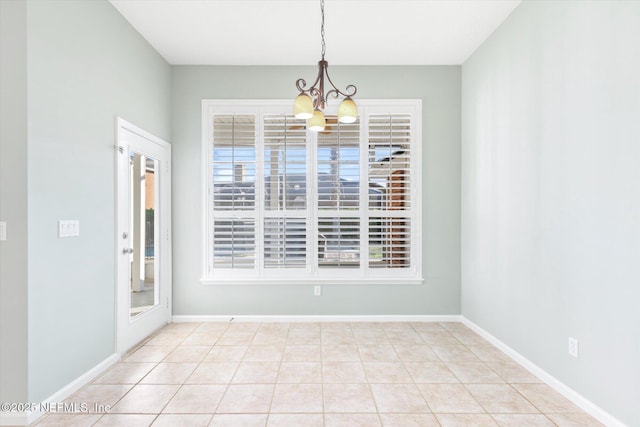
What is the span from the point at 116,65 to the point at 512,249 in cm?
377

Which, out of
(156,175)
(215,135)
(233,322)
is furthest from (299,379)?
(215,135)

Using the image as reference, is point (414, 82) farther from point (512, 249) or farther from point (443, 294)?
point (443, 294)

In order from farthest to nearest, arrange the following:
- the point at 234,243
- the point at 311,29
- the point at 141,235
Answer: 1. the point at 234,243
2. the point at 141,235
3. the point at 311,29

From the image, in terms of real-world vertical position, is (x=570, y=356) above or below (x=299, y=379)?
above

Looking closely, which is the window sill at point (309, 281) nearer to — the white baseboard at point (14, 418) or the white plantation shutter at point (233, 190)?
the white plantation shutter at point (233, 190)

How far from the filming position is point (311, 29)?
10.8 feet

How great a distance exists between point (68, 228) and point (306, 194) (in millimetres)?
2308

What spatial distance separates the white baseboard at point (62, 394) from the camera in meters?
2.07

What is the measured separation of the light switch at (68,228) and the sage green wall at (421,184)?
5.18ft

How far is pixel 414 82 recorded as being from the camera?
4.09 meters

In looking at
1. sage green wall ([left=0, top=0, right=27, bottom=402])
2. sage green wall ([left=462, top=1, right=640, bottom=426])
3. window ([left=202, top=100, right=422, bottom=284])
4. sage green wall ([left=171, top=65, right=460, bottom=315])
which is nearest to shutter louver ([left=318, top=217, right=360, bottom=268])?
window ([left=202, top=100, right=422, bottom=284])

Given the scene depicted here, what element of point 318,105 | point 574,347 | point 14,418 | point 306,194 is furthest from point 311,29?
point 14,418

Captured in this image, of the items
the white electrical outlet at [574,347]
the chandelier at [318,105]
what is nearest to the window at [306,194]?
the chandelier at [318,105]

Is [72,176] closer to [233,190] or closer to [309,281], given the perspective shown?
[233,190]
